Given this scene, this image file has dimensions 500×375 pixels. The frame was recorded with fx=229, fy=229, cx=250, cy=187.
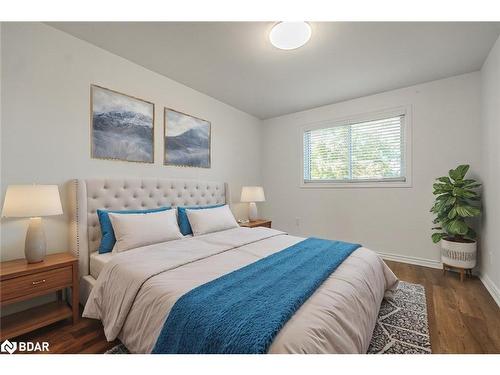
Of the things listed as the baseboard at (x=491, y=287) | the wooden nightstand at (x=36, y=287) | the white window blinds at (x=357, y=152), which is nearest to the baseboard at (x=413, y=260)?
the baseboard at (x=491, y=287)

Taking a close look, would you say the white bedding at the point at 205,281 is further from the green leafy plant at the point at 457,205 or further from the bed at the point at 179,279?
the green leafy plant at the point at 457,205

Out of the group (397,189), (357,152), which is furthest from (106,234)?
(397,189)

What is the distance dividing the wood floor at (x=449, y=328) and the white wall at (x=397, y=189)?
913mm

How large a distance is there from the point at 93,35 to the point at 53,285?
2.18m

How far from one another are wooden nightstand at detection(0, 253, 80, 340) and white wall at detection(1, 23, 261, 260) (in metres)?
0.36

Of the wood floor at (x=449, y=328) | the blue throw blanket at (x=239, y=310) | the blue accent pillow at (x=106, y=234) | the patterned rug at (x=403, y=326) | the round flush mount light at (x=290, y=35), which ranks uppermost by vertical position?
the round flush mount light at (x=290, y=35)

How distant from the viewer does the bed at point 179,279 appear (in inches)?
43.0

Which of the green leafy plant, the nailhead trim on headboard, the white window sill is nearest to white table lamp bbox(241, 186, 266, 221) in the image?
the nailhead trim on headboard

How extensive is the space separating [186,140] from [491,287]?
3.84 metres

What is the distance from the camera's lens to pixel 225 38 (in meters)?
2.13

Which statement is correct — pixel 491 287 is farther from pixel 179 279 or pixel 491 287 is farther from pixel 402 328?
pixel 179 279

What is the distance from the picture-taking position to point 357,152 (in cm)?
368
